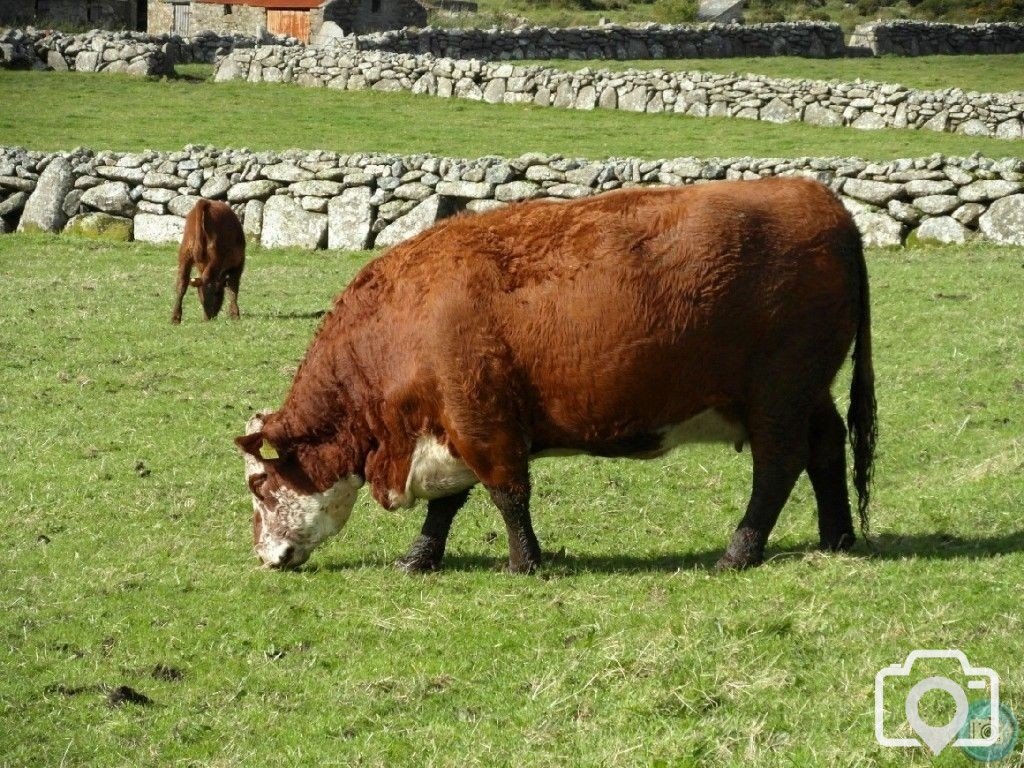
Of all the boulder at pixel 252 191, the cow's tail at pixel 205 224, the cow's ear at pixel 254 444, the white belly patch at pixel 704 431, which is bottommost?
the boulder at pixel 252 191

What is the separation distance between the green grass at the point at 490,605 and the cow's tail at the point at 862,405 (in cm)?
43

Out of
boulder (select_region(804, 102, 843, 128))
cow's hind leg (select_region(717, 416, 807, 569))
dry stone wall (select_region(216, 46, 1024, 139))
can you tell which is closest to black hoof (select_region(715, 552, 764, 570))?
cow's hind leg (select_region(717, 416, 807, 569))

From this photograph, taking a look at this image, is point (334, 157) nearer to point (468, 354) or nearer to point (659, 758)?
point (468, 354)

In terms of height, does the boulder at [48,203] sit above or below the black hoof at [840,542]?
below

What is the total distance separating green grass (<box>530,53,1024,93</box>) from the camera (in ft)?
140

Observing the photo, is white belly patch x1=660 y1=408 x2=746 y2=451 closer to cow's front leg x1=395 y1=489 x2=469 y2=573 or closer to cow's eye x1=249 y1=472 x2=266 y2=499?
cow's front leg x1=395 y1=489 x2=469 y2=573

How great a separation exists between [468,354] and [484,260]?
0.58 meters

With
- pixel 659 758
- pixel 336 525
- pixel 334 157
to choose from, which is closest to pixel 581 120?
pixel 334 157

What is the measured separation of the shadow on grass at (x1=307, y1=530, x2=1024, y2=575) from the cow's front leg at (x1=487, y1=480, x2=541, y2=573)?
12 centimetres

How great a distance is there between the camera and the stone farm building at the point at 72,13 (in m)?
55.3

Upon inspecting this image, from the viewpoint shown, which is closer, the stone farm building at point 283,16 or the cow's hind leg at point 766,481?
the cow's hind leg at point 766,481

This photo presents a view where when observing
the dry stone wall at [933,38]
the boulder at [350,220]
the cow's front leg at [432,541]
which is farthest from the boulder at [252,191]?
the dry stone wall at [933,38]

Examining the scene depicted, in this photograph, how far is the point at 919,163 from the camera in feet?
73.9

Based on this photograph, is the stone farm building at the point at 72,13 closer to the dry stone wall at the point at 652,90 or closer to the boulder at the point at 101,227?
the dry stone wall at the point at 652,90
